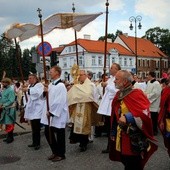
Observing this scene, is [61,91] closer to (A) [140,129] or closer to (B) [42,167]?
(B) [42,167]

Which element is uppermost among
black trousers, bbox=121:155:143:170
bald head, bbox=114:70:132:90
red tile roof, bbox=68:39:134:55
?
red tile roof, bbox=68:39:134:55

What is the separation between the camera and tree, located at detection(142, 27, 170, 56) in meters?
95.9

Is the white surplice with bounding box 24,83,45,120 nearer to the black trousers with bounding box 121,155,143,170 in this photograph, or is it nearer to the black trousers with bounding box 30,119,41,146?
the black trousers with bounding box 30,119,41,146

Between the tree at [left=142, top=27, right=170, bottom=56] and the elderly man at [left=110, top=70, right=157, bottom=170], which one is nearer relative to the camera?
the elderly man at [left=110, top=70, right=157, bottom=170]

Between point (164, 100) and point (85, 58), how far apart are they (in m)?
65.5

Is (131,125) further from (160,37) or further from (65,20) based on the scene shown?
(160,37)

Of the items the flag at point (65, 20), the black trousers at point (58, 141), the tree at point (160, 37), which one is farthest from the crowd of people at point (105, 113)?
the tree at point (160, 37)

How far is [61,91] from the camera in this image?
7.48 m

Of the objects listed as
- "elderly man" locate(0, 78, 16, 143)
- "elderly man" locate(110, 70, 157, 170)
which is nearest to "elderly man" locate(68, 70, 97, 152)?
"elderly man" locate(0, 78, 16, 143)

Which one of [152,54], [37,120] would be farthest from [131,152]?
[152,54]

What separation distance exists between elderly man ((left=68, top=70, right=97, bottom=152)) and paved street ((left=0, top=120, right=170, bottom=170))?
32cm

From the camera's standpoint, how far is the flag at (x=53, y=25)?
311 inches

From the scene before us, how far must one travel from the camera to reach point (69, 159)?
7699 millimetres

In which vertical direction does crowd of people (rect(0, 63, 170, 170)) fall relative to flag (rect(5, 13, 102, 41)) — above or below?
below
